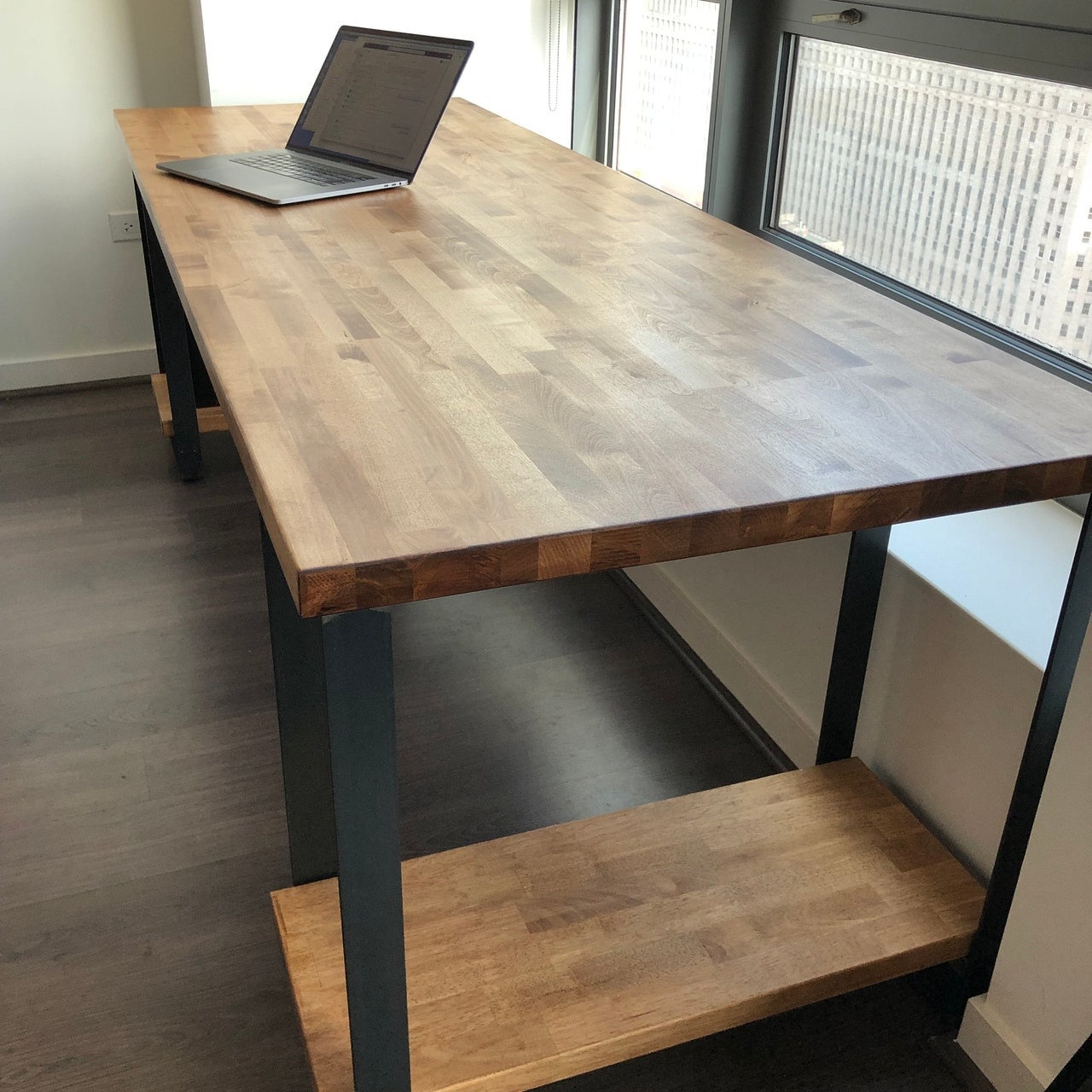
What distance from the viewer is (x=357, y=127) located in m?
1.88

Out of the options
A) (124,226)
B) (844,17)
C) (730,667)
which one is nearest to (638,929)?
(730,667)

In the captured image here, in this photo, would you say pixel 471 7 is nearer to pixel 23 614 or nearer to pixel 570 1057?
pixel 23 614

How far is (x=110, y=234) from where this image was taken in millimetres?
2963

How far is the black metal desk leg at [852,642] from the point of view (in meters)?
1.37

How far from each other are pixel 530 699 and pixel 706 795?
51 cm

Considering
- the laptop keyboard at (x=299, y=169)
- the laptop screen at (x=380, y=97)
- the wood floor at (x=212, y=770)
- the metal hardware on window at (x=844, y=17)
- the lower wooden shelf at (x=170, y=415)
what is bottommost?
the wood floor at (x=212, y=770)

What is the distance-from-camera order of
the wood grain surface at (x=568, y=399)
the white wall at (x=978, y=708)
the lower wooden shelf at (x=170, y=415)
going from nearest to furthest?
1. the wood grain surface at (x=568, y=399)
2. the white wall at (x=978, y=708)
3. the lower wooden shelf at (x=170, y=415)

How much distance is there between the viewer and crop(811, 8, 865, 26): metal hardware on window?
1.73 metres

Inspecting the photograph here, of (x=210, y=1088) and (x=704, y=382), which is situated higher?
(x=704, y=382)

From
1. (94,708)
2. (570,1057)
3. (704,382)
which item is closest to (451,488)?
(704,382)

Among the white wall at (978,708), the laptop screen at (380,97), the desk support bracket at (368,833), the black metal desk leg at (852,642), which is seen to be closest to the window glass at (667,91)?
the laptop screen at (380,97)

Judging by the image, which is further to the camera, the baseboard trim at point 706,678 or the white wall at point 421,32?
the white wall at point 421,32

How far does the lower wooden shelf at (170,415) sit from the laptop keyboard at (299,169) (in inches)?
33.1

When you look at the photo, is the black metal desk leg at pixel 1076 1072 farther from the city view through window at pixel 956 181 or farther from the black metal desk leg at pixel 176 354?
the black metal desk leg at pixel 176 354
